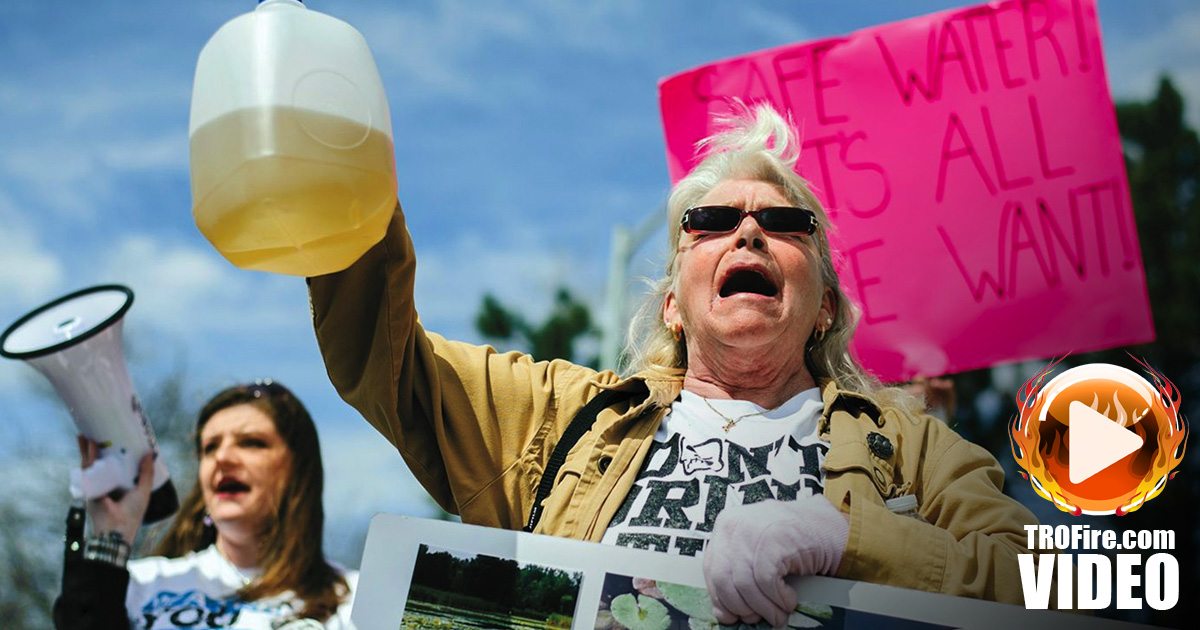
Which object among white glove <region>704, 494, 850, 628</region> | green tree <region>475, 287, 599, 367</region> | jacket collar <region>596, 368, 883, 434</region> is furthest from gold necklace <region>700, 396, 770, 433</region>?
green tree <region>475, 287, 599, 367</region>

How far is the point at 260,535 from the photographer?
3812 mm

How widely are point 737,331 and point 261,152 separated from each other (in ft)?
3.68

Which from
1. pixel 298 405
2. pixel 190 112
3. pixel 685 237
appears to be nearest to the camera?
pixel 190 112

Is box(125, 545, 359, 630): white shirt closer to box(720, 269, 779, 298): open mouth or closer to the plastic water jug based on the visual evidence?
box(720, 269, 779, 298): open mouth

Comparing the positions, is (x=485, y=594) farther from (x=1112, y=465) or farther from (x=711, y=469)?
(x=1112, y=465)

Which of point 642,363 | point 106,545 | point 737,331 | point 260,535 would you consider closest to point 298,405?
point 260,535

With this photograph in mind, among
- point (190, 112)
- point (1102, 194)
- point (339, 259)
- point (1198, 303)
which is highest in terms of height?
point (1198, 303)

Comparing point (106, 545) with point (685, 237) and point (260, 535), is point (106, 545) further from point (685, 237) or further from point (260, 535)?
point (685, 237)

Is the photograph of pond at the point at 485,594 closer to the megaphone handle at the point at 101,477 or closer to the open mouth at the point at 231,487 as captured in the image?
the open mouth at the point at 231,487

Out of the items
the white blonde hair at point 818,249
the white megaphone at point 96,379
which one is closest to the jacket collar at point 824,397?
the white blonde hair at point 818,249

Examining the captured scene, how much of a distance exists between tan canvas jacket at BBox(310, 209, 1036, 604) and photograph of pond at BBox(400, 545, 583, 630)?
34cm

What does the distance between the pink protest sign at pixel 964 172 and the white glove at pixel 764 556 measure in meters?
1.82

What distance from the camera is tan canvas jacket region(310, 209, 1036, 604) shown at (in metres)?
1.93

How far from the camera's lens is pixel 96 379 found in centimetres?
377
